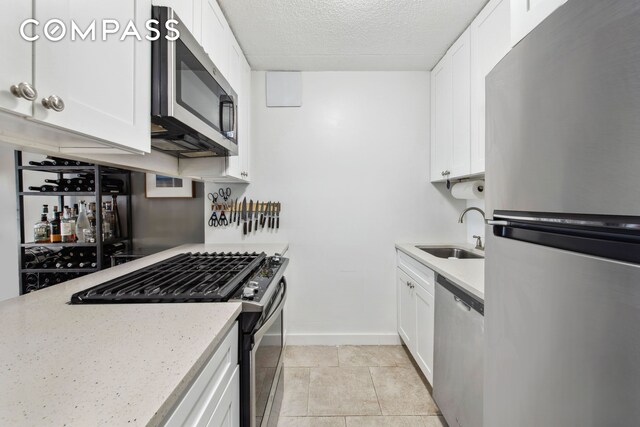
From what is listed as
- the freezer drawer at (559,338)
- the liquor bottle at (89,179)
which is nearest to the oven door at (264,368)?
the freezer drawer at (559,338)

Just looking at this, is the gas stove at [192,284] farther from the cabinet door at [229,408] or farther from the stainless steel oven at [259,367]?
the cabinet door at [229,408]

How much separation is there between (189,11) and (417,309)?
7.50 feet

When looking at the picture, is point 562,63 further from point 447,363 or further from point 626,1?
point 447,363

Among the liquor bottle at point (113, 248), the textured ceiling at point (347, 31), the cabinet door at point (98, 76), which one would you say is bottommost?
the liquor bottle at point (113, 248)

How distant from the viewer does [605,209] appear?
1.61ft

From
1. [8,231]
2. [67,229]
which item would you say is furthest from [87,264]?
[8,231]

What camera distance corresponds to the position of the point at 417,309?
2.01 metres

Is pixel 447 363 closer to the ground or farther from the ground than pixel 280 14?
closer to the ground

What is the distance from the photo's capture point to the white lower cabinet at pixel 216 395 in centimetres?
63

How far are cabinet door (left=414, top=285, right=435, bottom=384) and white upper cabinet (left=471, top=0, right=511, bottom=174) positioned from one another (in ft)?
3.00

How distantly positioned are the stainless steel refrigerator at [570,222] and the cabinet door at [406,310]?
52.7 inches

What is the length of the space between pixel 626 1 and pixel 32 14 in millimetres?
1212

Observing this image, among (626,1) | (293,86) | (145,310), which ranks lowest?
(145,310)

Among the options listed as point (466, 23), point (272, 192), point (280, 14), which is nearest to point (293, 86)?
point (280, 14)
